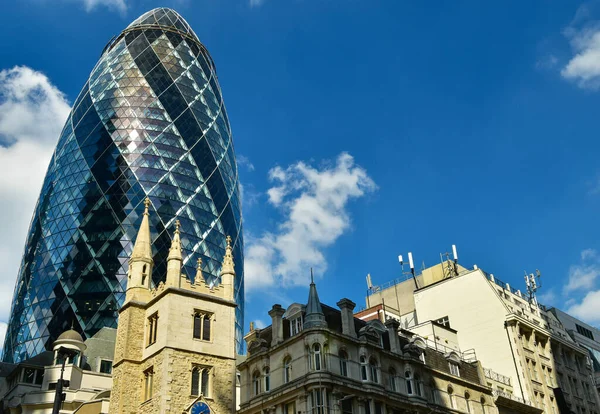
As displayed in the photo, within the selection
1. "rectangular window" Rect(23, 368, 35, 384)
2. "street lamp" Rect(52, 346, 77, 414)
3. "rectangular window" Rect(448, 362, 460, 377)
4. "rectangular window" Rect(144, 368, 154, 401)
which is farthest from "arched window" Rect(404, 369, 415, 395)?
"rectangular window" Rect(23, 368, 35, 384)

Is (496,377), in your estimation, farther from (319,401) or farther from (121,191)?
(121,191)

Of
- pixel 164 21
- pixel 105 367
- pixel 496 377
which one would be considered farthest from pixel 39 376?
pixel 164 21

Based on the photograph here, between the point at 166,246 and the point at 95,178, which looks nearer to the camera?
the point at 166,246

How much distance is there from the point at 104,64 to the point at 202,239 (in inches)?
1409

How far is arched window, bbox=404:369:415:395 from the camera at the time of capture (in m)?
39.5

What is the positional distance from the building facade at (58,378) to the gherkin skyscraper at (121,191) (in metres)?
19.0

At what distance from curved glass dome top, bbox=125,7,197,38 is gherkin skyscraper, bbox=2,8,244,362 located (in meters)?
6.65

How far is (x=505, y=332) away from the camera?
51.6 metres

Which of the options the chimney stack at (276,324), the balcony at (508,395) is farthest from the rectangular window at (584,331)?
the chimney stack at (276,324)

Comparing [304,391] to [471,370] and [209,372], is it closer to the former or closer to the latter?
[209,372]

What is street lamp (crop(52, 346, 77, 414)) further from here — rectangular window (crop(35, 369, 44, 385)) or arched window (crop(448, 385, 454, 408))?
rectangular window (crop(35, 369, 44, 385))

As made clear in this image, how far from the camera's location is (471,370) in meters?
45.5

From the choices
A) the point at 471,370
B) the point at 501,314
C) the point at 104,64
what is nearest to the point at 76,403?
the point at 471,370

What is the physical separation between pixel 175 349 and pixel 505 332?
2656 cm
